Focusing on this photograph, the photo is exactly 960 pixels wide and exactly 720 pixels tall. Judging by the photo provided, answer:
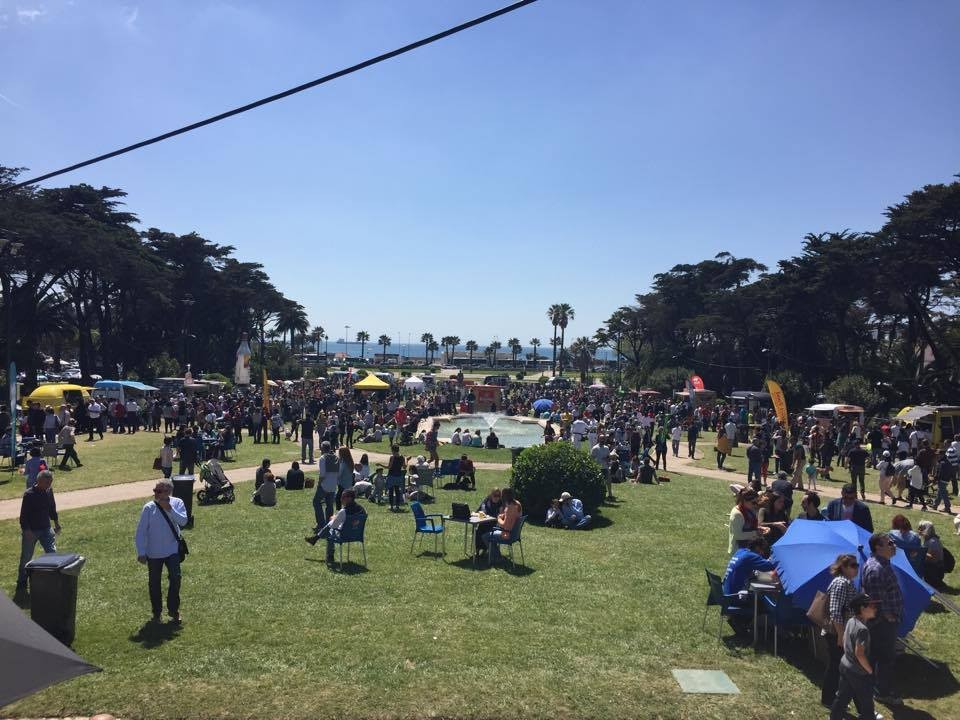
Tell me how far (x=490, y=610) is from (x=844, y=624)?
381cm

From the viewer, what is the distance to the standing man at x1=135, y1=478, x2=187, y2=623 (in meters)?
7.12

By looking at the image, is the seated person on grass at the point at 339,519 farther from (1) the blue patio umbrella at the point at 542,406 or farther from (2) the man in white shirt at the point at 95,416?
(1) the blue patio umbrella at the point at 542,406

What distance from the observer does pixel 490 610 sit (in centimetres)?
808

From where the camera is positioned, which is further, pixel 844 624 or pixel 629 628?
pixel 629 628

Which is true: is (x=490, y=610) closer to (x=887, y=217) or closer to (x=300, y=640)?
(x=300, y=640)

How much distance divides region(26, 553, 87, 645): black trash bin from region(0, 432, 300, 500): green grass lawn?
31.8ft

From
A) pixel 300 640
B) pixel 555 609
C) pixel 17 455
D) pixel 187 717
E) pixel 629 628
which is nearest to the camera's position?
pixel 187 717

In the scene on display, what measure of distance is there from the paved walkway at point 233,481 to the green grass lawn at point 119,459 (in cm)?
59

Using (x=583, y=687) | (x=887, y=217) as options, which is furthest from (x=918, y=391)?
(x=583, y=687)

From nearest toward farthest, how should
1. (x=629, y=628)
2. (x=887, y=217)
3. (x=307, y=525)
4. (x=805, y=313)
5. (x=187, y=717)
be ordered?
1. (x=187, y=717)
2. (x=629, y=628)
3. (x=307, y=525)
4. (x=887, y=217)
5. (x=805, y=313)

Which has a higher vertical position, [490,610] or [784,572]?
[784,572]

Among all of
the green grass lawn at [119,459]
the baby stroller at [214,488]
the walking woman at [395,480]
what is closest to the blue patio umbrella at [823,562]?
the walking woman at [395,480]

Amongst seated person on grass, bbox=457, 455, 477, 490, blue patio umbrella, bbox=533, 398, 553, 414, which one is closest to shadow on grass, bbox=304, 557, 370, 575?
seated person on grass, bbox=457, 455, 477, 490

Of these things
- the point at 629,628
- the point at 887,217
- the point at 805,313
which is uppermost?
the point at 887,217
